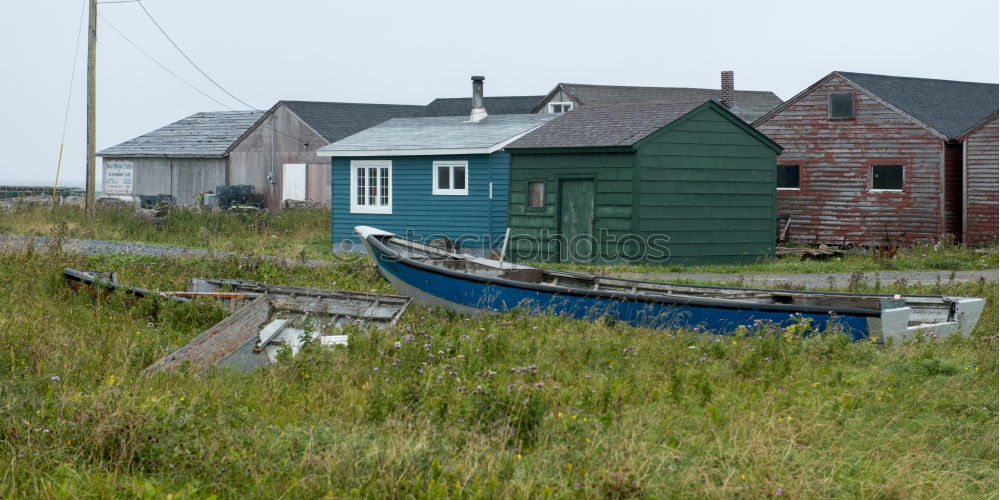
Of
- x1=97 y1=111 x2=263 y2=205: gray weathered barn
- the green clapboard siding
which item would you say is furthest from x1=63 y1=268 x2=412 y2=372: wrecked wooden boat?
x1=97 y1=111 x2=263 y2=205: gray weathered barn

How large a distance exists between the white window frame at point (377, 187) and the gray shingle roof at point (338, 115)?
55.8ft

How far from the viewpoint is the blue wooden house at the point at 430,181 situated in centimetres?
2578

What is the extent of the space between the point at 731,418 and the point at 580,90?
41.4m

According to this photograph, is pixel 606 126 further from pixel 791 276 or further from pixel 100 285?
pixel 100 285

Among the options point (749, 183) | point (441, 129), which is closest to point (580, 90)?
point (441, 129)

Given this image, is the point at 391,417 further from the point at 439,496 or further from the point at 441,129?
the point at 441,129

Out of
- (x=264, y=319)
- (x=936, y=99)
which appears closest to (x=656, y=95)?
(x=936, y=99)

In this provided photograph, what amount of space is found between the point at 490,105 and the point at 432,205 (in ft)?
96.7

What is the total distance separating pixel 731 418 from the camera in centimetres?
762

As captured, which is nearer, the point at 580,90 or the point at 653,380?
the point at 653,380

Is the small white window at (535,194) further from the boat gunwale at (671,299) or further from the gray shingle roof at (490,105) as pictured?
the gray shingle roof at (490,105)

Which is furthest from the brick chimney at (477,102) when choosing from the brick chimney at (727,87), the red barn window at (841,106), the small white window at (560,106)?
the small white window at (560,106)

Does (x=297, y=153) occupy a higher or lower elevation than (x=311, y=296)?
higher

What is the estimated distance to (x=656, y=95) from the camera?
5344 centimetres
